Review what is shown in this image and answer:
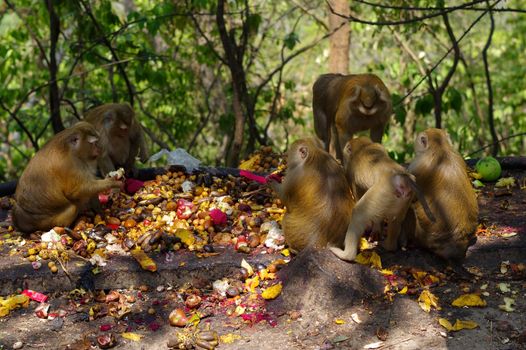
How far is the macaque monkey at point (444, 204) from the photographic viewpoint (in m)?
5.27

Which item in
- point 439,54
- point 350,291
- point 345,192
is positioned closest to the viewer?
point 350,291

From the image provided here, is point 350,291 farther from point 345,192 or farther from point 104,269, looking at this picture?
point 104,269

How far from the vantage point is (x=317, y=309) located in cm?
504

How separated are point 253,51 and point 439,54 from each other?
4828 millimetres

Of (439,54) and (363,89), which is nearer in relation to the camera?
(363,89)

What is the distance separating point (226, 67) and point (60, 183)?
728 cm

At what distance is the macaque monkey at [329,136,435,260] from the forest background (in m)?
2.55

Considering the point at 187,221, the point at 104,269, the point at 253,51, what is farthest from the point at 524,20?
the point at 104,269

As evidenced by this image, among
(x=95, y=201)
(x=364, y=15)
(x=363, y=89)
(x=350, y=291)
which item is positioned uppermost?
(x=364, y=15)

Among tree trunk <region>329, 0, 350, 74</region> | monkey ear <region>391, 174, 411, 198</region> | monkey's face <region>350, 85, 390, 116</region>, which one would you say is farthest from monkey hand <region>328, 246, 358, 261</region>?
tree trunk <region>329, 0, 350, 74</region>

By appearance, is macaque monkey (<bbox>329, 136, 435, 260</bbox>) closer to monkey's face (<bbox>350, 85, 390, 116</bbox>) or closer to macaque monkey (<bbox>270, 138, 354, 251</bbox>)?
macaque monkey (<bbox>270, 138, 354, 251</bbox>)

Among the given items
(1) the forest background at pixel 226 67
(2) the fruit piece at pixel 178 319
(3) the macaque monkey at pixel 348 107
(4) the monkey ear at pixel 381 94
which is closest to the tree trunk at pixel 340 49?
(1) the forest background at pixel 226 67

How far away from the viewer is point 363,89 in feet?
22.3

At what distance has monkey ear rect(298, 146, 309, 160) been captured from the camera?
5574mm
